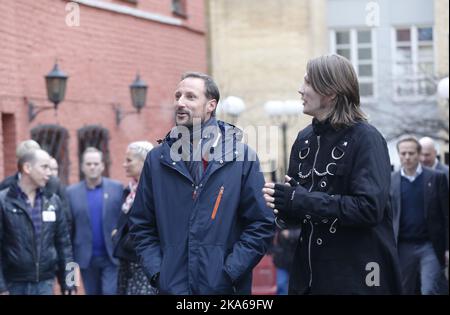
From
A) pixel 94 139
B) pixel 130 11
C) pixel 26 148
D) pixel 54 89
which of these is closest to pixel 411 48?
pixel 130 11

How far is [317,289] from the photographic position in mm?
6027

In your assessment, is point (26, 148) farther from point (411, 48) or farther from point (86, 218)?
point (411, 48)

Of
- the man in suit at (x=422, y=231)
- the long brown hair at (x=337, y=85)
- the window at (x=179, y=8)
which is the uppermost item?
the window at (x=179, y=8)

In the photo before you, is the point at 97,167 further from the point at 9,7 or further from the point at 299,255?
the point at 299,255

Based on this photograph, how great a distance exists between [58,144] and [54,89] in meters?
1.25

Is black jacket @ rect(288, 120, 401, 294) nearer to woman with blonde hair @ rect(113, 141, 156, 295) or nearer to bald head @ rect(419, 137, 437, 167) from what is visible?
woman with blonde hair @ rect(113, 141, 156, 295)

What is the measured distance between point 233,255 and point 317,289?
639mm

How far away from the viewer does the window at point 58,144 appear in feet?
50.3

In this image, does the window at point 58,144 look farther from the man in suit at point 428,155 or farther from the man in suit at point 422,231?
the man in suit at point 422,231

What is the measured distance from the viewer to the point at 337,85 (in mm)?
6074

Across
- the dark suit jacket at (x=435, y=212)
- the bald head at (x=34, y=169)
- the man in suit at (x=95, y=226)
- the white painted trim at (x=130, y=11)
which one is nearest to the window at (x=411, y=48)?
the white painted trim at (x=130, y=11)

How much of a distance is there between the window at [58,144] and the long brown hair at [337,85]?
944cm

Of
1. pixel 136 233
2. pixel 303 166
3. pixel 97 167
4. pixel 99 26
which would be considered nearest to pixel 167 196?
pixel 136 233

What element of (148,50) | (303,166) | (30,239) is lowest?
(30,239)
